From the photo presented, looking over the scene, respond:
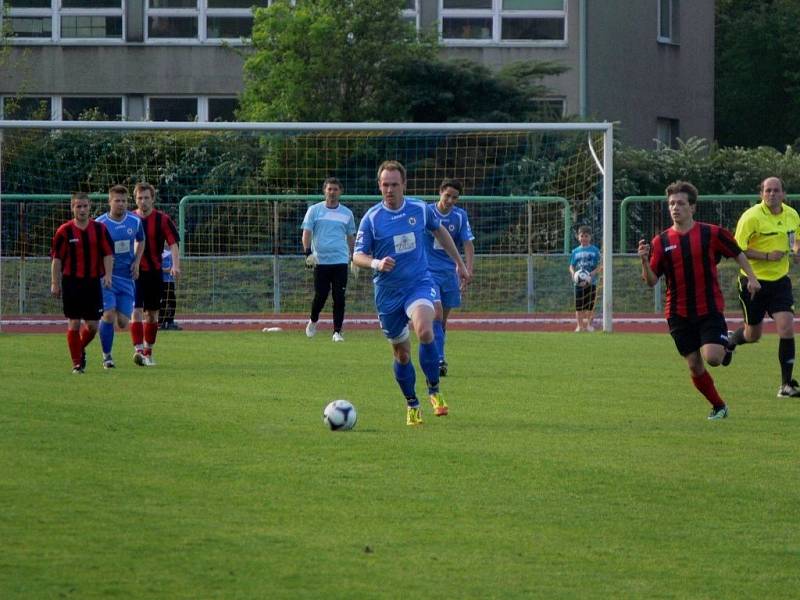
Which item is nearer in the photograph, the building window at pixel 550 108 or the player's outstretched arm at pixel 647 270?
the player's outstretched arm at pixel 647 270

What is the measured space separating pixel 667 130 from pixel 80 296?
29.7m

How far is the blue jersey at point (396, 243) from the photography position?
11266 mm

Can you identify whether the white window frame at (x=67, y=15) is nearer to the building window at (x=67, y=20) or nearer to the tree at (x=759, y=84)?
the building window at (x=67, y=20)

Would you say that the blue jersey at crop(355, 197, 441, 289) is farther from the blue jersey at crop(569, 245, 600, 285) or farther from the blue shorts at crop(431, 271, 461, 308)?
the blue jersey at crop(569, 245, 600, 285)

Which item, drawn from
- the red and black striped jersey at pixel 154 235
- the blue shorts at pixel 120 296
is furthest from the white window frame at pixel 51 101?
the blue shorts at pixel 120 296

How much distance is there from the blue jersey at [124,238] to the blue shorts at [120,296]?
2.6 inches

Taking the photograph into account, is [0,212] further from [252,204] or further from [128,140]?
[252,204]

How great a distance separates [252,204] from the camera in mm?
26781

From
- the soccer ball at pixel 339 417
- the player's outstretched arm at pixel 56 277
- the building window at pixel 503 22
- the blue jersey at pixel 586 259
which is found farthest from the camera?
the building window at pixel 503 22

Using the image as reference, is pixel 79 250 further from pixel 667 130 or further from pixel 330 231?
pixel 667 130

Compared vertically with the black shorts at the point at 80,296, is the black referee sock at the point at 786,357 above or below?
below

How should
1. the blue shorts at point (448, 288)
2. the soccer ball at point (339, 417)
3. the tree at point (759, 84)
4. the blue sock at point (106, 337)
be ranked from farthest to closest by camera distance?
the tree at point (759, 84) → the blue sock at point (106, 337) → the blue shorts at point (448, 288) → the soccer ball at point (339, 417)

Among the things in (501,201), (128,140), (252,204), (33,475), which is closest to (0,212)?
(128,140)

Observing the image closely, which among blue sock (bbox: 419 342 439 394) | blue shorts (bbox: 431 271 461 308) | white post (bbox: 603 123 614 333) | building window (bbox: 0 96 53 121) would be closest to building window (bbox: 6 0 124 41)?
building window (bbox: 0 96 53 121)
